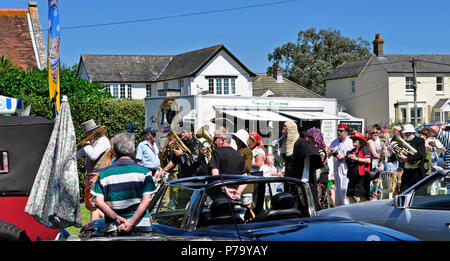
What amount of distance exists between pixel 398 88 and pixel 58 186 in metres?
51.5

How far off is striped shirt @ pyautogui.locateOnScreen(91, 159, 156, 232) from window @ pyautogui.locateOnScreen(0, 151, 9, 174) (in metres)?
1.60

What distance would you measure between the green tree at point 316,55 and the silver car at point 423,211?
69.1 metres

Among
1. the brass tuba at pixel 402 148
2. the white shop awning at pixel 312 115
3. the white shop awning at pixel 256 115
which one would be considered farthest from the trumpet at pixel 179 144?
the white shop awning at pixel 312 115

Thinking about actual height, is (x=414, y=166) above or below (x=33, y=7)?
below

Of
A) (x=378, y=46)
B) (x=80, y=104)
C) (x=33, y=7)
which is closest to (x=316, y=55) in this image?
(x=378, y=46)

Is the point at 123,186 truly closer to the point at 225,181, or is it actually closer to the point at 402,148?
the point at 225,181

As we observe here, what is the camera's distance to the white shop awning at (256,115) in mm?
19125

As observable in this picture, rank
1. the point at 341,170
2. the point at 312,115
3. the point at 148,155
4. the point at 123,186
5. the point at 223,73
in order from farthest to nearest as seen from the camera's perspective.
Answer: the point at 223,73 → the point at 312,115 → the point at 148,155 → the point at 341,170 → the point at 123,186

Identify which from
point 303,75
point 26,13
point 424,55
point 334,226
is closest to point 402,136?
point 334,226

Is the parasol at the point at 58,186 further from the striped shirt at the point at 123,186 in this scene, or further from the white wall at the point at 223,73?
the white wall at the point at 223,73

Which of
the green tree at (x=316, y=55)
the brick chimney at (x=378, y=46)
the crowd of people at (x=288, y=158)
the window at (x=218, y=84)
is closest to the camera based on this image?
the crowd of people at (x=288, y=158)

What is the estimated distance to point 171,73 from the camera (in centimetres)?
5269

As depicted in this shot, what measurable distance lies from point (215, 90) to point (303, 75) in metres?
28.8

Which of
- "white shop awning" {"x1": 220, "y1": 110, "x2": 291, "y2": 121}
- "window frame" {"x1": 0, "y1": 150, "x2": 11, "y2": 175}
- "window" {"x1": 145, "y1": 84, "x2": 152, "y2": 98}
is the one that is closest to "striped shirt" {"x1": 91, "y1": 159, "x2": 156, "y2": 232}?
"window frame" {"x1": 0, "y1": 150, "x2": 11, "y2": 175}
